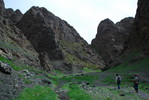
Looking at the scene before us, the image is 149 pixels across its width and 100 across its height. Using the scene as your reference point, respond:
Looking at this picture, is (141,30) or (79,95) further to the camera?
(141,30)

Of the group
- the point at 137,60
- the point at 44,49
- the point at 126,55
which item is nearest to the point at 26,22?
the point at 44,49

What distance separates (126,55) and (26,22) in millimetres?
114098

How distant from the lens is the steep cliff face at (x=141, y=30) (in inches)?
4085

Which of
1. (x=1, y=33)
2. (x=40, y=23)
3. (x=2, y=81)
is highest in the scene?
(x=40, y=23)

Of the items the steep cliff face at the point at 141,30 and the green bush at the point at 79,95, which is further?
the steep cliff face at the point at 141,30

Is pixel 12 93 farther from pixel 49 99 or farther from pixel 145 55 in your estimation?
pixel 145 55

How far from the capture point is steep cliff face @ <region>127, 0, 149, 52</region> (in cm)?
10375

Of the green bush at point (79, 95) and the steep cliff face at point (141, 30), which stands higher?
the steep cliff face at point (141, 30)

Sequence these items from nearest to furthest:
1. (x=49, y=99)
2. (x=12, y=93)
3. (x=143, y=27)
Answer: (x=12, y=93) → (x=49, y=99) → (x=143, y=27)

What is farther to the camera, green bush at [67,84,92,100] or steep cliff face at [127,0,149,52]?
steep cliff face at [127,0,149,52]

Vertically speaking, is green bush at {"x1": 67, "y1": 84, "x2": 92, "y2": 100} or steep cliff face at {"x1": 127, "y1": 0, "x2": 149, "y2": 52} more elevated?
steep cliff face at {"x1": 127, "y1": 0, "x2": 149, "y2": 52}

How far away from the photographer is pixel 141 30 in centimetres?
11019

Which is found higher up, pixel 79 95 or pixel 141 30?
pixel 141 30

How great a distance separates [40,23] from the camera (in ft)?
573
